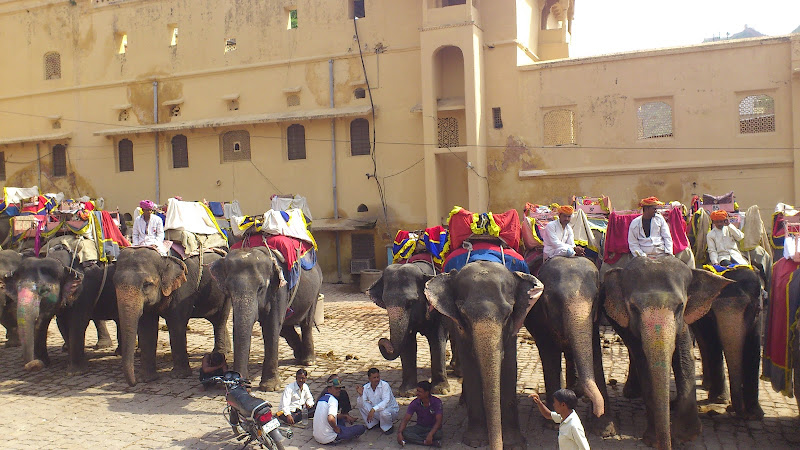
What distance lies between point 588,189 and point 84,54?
18665 mm

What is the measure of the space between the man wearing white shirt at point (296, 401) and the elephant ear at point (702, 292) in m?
4.12

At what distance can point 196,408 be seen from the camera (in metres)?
8.91

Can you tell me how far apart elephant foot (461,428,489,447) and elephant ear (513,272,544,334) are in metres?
1.06

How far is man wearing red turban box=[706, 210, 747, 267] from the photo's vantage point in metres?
8.45

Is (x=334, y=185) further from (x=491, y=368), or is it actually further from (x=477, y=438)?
(x=491, y=368)

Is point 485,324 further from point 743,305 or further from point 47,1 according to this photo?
point 47,1

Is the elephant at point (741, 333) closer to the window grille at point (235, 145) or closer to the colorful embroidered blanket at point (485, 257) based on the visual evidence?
the colorful embroidered blanket at point (485, 257)

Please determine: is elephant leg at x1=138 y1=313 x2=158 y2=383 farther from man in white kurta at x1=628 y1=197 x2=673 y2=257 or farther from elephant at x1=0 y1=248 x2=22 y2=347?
man in white kurta at x1=628 y1=197 x2=673 y2=257

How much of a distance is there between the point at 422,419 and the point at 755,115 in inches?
628

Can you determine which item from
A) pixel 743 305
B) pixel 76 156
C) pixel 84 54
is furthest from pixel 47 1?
pixel 743 305

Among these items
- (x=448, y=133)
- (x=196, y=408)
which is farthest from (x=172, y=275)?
(x=448, y=133)

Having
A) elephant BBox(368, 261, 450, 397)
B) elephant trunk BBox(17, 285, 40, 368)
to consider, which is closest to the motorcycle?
elephant BBox(368, 261, 450, 397)

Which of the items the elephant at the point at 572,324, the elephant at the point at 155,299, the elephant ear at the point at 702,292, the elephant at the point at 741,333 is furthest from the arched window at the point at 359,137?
the elephant ear at the point at 702,292

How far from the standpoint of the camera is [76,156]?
26906 mm
